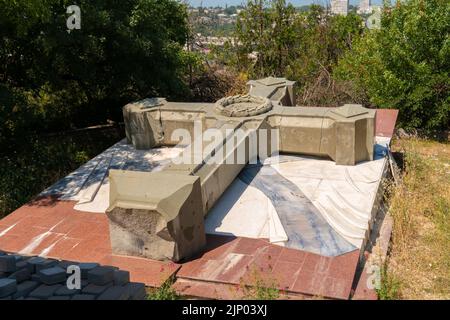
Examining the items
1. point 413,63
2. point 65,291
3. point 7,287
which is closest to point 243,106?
point 413,63

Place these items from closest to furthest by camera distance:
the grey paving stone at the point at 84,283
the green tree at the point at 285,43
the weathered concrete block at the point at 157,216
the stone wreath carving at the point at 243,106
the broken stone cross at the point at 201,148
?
the grey paving stone at the point at 84,283
the weathered concrete block at the point at 157,216
the broken stone cross at the point at 201,148
the stone wreath carving at the point at 243,106
the green tree at the point at 285,43

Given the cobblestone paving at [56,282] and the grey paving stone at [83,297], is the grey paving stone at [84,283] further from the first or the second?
the grey paving stone at [83,297]

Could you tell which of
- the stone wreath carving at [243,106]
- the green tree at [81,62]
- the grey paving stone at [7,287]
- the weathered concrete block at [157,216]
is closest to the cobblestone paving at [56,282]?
the grey paving stone at [7,287]

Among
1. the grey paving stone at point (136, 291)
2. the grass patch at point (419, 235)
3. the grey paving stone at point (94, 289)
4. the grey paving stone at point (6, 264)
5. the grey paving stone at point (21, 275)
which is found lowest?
the grass patch at point (419, 235)

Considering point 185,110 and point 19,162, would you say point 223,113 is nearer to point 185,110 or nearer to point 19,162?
point 185,110

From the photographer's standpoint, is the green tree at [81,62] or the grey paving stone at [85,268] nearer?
the grey paving stone at [85,268]

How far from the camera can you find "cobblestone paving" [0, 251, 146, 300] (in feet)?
15.1

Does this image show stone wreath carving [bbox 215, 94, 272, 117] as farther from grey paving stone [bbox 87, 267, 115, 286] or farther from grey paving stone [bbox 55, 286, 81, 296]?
grey paving stone [bbox 55, 286, 81, 296]

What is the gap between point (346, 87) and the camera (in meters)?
14.4

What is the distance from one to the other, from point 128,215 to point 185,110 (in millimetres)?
4047

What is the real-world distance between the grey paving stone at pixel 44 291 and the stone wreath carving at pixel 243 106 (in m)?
5.39

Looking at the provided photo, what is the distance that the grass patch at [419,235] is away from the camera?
20.1 ft

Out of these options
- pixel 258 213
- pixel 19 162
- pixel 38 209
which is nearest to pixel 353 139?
pixel 258 213

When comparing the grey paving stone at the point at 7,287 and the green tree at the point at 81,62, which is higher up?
the green tree at the point at 81,62
